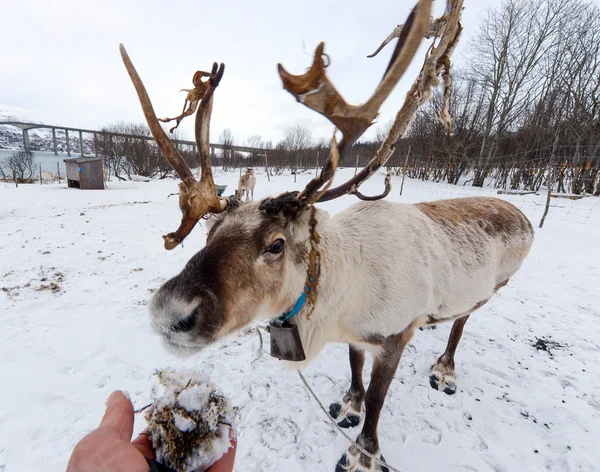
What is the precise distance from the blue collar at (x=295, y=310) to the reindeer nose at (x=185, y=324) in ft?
2.44

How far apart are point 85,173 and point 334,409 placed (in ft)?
79.6

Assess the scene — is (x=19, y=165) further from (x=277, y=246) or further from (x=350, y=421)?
(x=350, y=421)

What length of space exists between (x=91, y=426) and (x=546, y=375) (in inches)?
193

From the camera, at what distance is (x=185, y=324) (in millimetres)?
1329

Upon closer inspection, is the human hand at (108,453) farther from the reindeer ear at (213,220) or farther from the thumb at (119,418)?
the reindeer ear at (213,220)

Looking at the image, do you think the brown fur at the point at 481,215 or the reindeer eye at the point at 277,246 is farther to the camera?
the brown fur at the point at 481,215

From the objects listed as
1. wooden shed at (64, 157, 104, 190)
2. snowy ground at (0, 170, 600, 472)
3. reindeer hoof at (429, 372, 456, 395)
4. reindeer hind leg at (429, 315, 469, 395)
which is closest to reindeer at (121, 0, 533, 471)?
snowy ground at (0, 170, 600, 472)

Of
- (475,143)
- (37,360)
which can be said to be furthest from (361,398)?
(475,143)

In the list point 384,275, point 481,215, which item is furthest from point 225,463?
point 481,215

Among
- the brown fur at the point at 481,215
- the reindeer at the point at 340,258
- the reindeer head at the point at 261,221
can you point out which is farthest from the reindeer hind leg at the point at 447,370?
the reindeer head at the point at 261,221

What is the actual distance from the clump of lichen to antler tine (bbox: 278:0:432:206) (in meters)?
1.31

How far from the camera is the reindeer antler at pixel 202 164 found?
1.89 m

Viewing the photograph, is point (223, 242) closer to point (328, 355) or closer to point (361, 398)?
point (361, 398)

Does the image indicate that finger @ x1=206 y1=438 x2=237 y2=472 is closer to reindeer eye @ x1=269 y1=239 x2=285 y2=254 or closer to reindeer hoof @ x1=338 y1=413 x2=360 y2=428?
reindeer eye @ x1=269 y1=239 x2=285 y2=254
